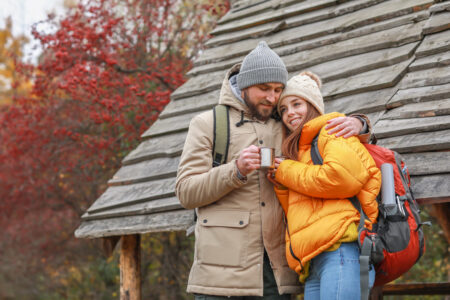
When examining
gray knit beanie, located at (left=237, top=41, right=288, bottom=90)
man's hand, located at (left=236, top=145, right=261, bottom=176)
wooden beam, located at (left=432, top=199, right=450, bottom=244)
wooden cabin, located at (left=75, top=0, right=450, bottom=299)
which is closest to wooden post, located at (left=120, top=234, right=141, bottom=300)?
wooden cabin, located at (left=75, top=0, right=450, bottom=299)

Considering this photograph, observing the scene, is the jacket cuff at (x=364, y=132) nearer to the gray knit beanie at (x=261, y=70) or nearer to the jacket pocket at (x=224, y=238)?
the gray knit beanie at (x=261, y=70)

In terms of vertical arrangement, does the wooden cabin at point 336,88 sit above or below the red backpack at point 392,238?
above

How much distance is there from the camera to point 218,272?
10.3 feet

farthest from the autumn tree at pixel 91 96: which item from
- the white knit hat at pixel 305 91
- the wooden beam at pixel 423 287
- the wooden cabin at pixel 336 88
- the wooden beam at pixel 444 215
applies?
the white knit hat at pixel 305 91

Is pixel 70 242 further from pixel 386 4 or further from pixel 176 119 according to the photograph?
pixel 386 4

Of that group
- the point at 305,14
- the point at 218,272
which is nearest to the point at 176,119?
the point at 305,14

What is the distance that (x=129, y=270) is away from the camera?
18.9ft

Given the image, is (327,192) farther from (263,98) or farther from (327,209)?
(263,98)

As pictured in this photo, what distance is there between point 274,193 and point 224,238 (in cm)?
37

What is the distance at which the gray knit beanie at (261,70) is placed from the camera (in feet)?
10.7

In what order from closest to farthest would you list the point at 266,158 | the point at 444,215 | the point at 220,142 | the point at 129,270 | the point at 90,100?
the point at 266,158 → the point at 220,142 → the point at 444,215 → the point at 129,270 → the point at 90,100

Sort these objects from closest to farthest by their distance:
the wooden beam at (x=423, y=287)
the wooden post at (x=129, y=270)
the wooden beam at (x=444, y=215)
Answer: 1. the wooden beam at (x=444, y=215)
2. the wooden beam at (x=423, y=287)
3. the wooden post at (x=129, y=270)

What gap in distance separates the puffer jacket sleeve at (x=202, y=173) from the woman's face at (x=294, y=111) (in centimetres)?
40

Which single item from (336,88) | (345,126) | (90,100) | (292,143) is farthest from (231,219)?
(90,100)
